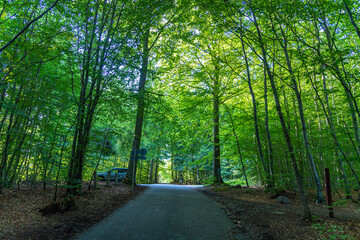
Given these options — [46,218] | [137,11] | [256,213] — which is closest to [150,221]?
[46,218]

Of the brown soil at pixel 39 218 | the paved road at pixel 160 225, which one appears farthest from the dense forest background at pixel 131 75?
the paved road at pixel 160 225

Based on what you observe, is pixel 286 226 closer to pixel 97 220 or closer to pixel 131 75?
pixel 97 220

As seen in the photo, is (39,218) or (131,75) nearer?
(39,218)

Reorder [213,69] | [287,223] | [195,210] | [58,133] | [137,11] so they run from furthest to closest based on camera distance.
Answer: [213,69] < [137,11] < [195,210] < [58,133] < [287,223]

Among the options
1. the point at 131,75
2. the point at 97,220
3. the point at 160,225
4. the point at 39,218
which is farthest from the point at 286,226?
the point at 131,75

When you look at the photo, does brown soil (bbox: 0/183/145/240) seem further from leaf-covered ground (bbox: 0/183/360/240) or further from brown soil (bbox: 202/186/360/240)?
brown soil (bbox: 202/186/360/240)

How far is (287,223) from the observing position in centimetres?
474

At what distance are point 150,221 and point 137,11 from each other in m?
6.91

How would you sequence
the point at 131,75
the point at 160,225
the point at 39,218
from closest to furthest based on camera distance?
the point at 160,225 < the point at 39,218 < the point at 131,75

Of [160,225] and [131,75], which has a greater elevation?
[131,75]

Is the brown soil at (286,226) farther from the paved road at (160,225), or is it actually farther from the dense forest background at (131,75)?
the dense forest background at (131,75)

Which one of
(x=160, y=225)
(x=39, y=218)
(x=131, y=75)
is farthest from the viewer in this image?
(x=131, y=75)

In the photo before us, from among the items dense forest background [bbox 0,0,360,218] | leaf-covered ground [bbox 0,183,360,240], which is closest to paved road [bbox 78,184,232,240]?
leaf-covered ground [bbox 0,183,360,240]

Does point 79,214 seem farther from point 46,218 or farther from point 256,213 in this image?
point 256,213
